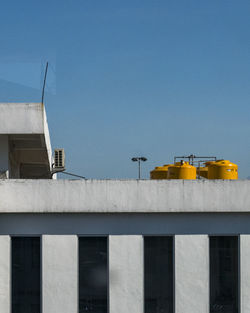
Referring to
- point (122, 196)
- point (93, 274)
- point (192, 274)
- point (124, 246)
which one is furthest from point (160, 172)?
point (93, 274)

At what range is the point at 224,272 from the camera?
9.38 m

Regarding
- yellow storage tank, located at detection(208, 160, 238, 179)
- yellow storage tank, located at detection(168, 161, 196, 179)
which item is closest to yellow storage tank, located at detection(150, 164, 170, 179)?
yellow storage tank, located at detection(168, 161, 196, 179)

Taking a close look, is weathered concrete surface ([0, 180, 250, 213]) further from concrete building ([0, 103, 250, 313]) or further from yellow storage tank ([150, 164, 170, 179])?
yellow storage tank ([150, 164, 170, 179])

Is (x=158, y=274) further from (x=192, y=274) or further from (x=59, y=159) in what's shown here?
(x=59, y=159)

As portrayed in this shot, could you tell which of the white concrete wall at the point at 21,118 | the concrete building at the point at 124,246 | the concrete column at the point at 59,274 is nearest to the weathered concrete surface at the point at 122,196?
the concrete building at the point at 124,246

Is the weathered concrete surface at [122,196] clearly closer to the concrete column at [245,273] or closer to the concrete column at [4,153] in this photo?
the concrete column at [245,273]

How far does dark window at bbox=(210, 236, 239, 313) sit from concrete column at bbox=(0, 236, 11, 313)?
4.67 metres

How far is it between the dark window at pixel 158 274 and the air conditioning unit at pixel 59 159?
33.2ft

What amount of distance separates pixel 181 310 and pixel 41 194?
416 centimetres

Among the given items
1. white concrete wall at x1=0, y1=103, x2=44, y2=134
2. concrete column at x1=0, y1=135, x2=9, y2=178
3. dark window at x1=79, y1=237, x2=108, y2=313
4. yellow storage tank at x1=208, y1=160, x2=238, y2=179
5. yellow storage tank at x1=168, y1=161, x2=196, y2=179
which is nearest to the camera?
dark window at x1=79, y1=237, x2=108, y2=313

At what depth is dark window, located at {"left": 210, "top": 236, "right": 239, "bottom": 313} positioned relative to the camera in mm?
9344

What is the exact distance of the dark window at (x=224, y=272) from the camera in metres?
9.34

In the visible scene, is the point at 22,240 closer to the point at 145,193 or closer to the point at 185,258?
the point at 145,193

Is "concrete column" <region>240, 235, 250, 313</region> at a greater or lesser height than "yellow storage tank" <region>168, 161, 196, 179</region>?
lesser
